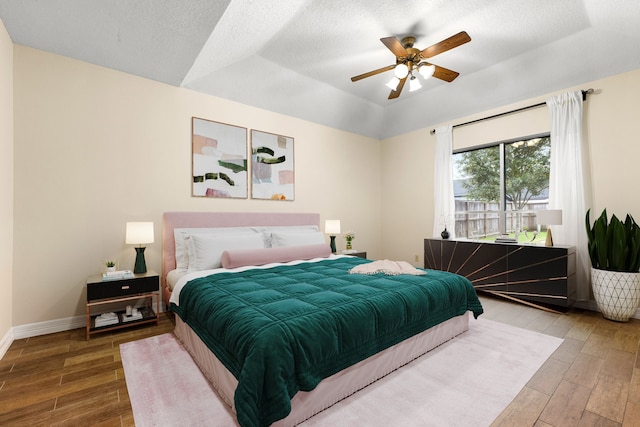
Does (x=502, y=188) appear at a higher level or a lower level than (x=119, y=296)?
higher

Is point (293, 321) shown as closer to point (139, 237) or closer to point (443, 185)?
point (139, 237)

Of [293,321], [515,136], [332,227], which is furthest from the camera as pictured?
[332,227]

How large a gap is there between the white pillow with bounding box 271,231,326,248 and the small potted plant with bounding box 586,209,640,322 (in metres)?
3.10

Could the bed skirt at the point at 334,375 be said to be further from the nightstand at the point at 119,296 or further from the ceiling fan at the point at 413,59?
the ceiling fan at the point at 413,59

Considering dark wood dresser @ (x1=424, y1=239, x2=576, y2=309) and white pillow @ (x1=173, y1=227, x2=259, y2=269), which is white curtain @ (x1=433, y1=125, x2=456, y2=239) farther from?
white pillow @ (x1=173, y1=227, x2=259, y2=269)

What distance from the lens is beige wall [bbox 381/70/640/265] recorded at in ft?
10.6

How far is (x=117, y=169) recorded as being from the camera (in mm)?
3158

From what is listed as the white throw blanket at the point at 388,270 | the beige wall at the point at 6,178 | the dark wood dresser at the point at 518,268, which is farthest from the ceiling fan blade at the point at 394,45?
the beige wall at the point at 6,178

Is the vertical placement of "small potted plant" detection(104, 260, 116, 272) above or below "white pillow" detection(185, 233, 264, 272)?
below

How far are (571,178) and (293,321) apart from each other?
384 centimetres

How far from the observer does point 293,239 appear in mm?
3812

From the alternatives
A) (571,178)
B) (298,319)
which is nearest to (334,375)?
(298,319)

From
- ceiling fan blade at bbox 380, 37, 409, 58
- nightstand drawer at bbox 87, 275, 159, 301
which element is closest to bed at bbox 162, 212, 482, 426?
nightstand drawer at bbox 87, 275, 159, 301

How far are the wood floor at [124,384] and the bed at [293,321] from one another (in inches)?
23.0
